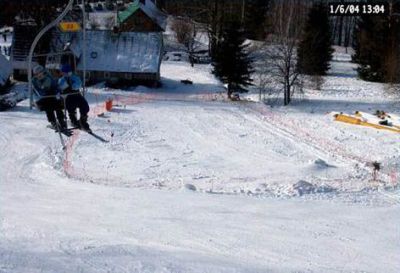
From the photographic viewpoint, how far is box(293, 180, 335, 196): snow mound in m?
18.6

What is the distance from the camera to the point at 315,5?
165ft

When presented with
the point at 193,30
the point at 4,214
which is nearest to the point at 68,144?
the point at 4,214

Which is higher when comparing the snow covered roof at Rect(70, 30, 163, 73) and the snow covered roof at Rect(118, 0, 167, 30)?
the snow covered roof at Rect(118, 0, 167, 30)

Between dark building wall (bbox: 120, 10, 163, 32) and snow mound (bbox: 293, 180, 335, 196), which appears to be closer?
snow mound (bbox: 293, 180, 335, 196)

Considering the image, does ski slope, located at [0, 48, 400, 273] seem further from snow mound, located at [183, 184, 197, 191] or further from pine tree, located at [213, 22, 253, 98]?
pine tree, located at [213, 22, 253, 98]

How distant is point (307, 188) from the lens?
18812 millimetres

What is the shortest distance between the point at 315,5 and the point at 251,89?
12396 millimetres

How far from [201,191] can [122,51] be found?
98.5 ft

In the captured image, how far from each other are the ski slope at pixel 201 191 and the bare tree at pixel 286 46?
2.28 m

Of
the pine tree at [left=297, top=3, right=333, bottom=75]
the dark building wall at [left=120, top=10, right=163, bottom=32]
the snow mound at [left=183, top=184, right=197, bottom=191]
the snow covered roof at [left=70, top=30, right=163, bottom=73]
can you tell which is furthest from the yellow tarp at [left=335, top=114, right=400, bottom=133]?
the dark building wall at [left=120, top=10, right=163, bottom=32]

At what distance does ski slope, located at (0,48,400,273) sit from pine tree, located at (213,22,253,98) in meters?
2.72

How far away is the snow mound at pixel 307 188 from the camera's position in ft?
61.1

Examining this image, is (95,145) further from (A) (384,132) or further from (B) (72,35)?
(B) (72,35)

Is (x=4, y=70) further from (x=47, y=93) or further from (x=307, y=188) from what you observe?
(x=307, y=188)
